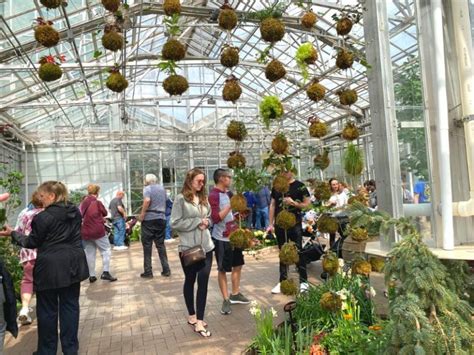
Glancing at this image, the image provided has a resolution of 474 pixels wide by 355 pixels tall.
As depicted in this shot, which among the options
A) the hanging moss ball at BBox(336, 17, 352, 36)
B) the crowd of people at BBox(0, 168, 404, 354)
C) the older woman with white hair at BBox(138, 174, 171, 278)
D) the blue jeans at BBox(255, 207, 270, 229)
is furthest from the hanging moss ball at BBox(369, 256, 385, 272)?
the blue jeans at BBox(255, 207, 270, 229)

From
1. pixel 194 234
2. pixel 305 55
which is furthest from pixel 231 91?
pixel 194 234

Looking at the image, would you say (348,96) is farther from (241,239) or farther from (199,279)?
(199,279)

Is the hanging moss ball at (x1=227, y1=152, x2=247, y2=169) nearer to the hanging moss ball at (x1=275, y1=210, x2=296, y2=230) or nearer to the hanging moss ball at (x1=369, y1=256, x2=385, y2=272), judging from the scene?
the hanging moss ball at (x1=275, y1=210, x2=296, y2=230)

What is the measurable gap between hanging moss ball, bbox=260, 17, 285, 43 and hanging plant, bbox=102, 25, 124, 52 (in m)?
0.74

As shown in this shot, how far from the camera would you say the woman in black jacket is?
9.55 ft

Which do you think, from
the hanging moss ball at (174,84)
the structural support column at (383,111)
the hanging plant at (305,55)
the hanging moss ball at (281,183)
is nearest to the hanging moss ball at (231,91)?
the hanging moss ball at (174,84)

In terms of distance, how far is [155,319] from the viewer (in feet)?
13.3

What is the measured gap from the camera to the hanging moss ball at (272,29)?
196 cm

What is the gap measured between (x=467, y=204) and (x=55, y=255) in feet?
8.81

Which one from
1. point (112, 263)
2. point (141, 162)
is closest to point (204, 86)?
point (141, 162)

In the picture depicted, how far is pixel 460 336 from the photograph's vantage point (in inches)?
60.9

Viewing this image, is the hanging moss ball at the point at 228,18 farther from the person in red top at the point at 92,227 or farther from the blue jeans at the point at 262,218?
the blue jeans at the point at 262,218

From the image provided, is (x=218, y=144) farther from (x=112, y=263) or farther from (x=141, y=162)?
(x=112, y=263)

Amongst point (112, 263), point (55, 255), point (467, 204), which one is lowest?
point (112, 263)
